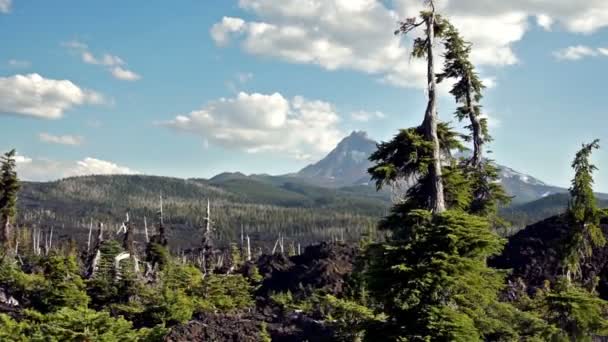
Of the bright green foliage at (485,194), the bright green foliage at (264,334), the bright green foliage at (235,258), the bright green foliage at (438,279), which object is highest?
the bright green foliage at (485,194)

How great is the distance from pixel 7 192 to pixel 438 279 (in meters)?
38.0

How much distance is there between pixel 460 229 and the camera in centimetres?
1234

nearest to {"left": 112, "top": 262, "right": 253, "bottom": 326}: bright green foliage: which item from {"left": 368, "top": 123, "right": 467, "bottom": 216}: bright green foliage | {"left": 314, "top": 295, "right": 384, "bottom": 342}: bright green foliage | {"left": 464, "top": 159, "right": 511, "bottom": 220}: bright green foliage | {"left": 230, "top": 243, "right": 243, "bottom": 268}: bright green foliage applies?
{"left": 314, "top": 295, "right": 384, "bottom": 342}: bright green foliage

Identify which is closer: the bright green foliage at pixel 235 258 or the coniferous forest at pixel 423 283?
the coniferous forest at pixel 423 283

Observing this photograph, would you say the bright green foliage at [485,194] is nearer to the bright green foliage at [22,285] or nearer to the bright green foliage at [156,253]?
the bright green foliage at [22,285]

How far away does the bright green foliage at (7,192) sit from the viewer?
41.4 m

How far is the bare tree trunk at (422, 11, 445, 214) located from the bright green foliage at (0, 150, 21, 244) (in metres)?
36.1

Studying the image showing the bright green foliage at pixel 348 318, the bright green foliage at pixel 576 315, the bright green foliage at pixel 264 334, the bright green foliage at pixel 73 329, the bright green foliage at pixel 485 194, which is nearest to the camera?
the bright green foliage at pixel 73 329

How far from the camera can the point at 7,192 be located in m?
41.7

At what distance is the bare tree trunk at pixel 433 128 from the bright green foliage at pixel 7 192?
36.1 metres

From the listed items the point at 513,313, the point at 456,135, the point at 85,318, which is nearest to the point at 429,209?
the point at 456,135

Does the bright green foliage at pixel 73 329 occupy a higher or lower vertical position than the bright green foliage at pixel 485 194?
lower

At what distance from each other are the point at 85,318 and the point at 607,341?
18.2m

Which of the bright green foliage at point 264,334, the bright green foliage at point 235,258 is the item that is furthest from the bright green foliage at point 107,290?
the bright green foliage at point 235,258
